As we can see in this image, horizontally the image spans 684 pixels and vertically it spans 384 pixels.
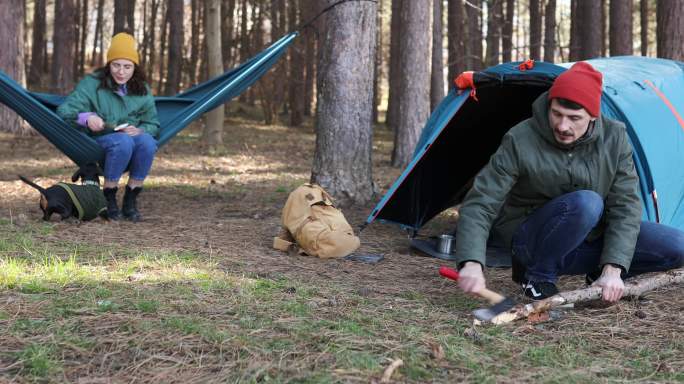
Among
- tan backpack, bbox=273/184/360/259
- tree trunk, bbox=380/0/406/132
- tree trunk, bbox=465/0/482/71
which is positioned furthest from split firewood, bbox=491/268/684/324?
tree trunk, bbox=380/0/406/132

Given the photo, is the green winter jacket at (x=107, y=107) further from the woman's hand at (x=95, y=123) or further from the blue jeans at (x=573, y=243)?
the blue jeans at (x=573, y=243)

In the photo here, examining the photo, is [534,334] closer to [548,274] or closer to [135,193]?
[548,274]

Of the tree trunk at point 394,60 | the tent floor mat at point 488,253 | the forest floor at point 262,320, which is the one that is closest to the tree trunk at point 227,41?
the tree trunk at point 394,60

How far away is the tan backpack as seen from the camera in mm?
3662

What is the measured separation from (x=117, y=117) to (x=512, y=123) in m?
2.41

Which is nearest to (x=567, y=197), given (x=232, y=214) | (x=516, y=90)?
(x=516, y=90)

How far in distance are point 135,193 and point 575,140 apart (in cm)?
280

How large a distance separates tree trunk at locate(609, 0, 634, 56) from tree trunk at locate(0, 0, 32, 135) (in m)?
6.69

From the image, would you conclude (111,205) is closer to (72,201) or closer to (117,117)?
(72,201)

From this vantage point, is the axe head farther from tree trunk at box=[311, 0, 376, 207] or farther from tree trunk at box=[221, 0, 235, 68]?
tree trunk at box=[221, 0, 235, 68]

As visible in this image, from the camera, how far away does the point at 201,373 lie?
2.01m

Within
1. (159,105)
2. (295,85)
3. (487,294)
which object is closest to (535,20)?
(295,85)

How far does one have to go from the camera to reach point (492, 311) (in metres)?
2.53

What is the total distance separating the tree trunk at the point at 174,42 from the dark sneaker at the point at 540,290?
34.4 ft
